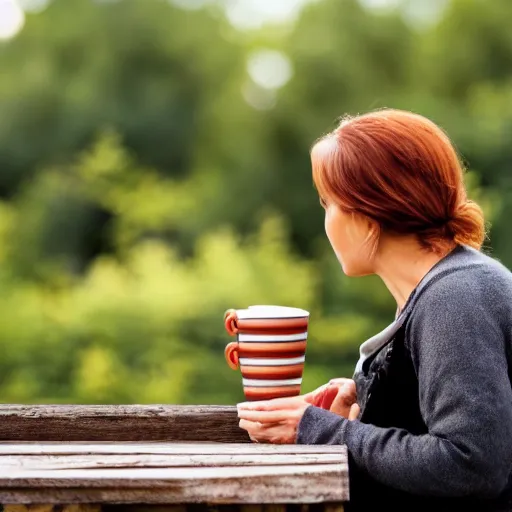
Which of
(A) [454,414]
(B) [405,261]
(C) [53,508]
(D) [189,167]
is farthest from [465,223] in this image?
(D) [189,167]

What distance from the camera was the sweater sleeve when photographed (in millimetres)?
1032

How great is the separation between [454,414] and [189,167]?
41.9ft

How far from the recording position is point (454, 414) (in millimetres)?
1037

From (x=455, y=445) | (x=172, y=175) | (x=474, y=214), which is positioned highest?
(x=474, y=214)

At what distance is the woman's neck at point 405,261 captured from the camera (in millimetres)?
1228

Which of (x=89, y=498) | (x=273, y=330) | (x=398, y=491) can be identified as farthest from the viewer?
(x=273, y=330)

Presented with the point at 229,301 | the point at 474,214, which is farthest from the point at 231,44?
the point at 474,214

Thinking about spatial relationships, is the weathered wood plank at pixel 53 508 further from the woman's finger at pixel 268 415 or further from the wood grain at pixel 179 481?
the woman's finger at pixel 268 415

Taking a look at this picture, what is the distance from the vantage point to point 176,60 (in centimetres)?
1461

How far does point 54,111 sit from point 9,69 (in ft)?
4.00

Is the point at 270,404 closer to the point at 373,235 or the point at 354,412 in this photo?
the point at 354,412

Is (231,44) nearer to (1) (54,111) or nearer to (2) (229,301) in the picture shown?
(1) (54,111)

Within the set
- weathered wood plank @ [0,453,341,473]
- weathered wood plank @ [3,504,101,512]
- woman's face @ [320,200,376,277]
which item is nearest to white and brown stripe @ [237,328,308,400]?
woman's face @ [320,200,376,277]

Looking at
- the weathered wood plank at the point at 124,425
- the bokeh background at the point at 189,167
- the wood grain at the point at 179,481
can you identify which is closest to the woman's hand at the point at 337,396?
the weathered wood plank at the point at 124,425
